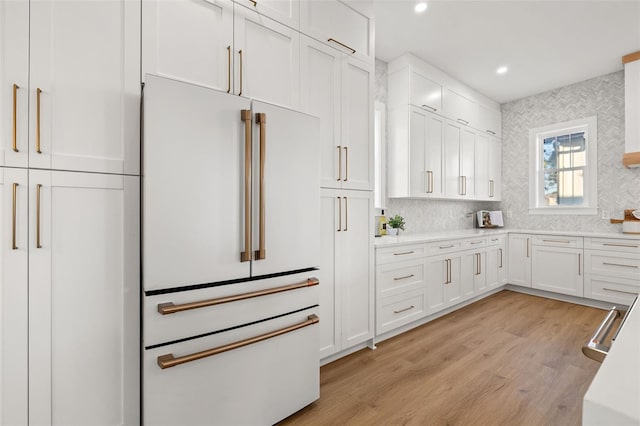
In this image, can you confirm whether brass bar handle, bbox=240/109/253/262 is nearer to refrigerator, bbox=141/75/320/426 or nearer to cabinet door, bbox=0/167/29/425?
refrigerator, bbox=141/75/320/426

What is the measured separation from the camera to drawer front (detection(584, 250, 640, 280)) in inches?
133

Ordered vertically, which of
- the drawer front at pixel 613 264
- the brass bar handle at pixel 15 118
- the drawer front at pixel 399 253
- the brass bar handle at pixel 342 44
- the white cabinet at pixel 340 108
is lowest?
the drawer front at pixel 613 264

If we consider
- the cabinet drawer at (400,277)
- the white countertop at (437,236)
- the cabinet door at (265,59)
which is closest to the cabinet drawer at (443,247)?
the white countertop at (437,236)

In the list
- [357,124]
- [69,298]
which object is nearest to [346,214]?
[357,124]

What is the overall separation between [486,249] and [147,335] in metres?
3.92

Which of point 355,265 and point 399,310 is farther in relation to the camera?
point 399,310

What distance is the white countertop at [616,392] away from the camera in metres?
0.39

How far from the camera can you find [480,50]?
3.36 meters

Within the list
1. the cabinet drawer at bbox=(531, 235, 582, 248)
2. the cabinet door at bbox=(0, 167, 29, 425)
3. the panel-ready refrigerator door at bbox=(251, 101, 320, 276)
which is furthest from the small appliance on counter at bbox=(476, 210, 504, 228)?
the cabinet door at bbox=(0, 167, 29, 425)

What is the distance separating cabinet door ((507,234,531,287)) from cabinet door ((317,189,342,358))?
330cm

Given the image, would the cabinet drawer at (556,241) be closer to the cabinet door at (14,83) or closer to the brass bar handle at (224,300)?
the brass bar handle at (224,300)

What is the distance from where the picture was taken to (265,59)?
1889 millimetres

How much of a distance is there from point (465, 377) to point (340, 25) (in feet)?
8.96

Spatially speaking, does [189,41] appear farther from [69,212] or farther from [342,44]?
[342,44]
